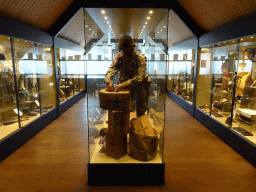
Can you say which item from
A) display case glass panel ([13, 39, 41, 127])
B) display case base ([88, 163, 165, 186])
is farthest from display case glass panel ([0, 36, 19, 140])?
display case base ([88, 163, 165, 186])

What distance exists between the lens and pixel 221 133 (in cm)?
432

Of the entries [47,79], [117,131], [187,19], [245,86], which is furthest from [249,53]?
[47,79]

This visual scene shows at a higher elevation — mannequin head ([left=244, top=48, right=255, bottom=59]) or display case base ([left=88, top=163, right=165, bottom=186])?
mannequin head ([left=244, top=48, right=255, bottom=59])

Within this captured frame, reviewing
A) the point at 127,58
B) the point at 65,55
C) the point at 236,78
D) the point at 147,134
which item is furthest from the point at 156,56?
the point at 65,55

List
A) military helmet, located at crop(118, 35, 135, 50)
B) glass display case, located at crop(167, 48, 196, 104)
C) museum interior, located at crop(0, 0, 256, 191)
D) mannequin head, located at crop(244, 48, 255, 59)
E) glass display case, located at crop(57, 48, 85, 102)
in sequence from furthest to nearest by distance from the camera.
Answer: glass display case, located at crop(57, 48, 85, 102) → glass display case, located at crop(167, 48, 196, 104) → mannequin head, located at crop(244, 48, 255, 59) → museum interior, located at crop(0, 0, 256, 191) → military helmet, located at crop(118, 35, 135, 50)

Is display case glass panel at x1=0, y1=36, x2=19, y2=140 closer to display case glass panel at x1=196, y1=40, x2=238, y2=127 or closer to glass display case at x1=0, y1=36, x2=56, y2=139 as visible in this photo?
glass display case at x1=0, y1=36, x2=56, y2=139

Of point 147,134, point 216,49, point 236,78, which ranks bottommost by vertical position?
point 147,134

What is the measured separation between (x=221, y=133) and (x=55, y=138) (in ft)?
12.7

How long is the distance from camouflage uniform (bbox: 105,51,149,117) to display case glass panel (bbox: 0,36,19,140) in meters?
2.54

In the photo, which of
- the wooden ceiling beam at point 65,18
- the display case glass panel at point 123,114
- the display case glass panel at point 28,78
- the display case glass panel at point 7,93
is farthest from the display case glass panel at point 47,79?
the display case glass panel at point 123,114

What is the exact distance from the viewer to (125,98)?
234cm

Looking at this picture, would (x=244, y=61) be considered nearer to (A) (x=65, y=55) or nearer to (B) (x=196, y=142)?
(B) (x=196, y=142)

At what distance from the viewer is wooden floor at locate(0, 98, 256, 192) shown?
2662 millimetres

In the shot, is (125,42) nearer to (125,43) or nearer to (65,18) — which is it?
(125,43)
